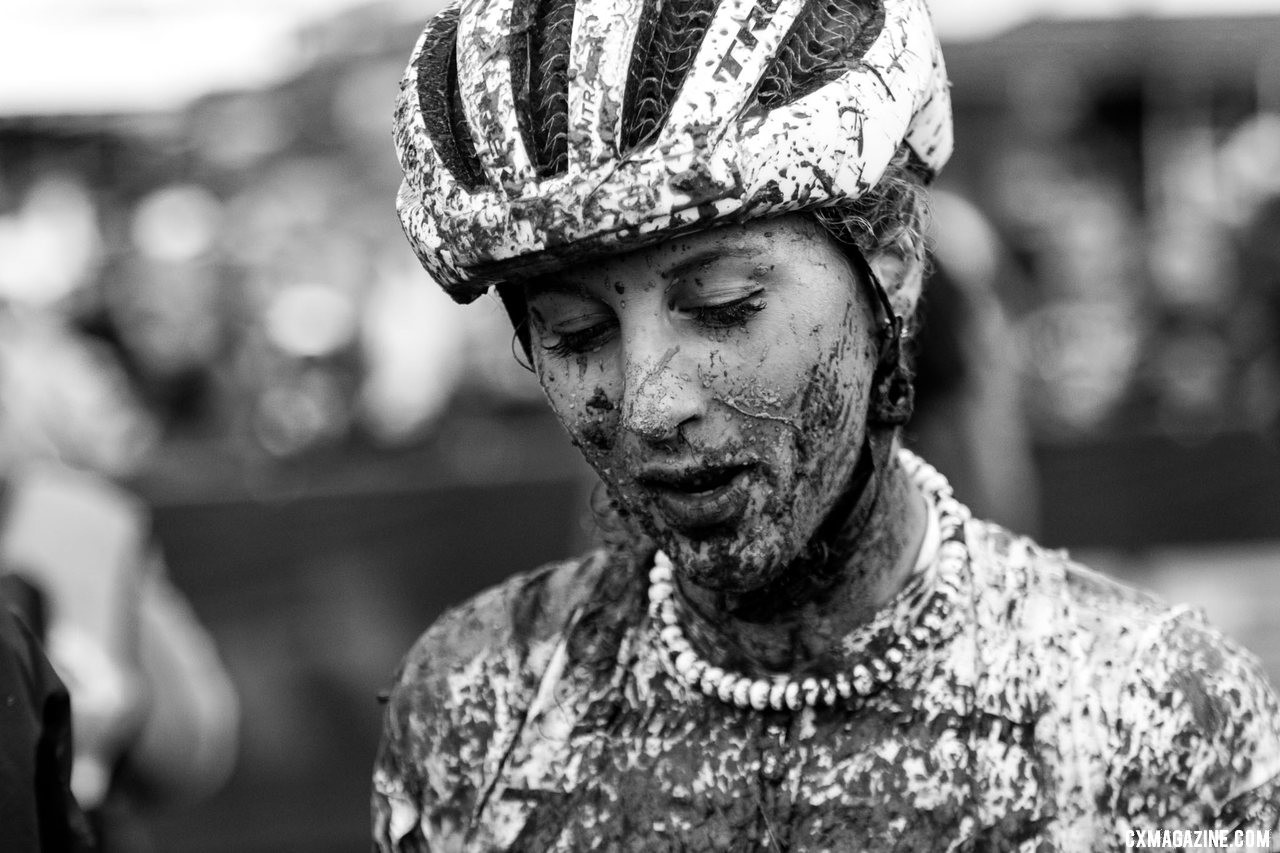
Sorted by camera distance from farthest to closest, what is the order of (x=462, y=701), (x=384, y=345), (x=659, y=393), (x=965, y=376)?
(x=384, y=345)
(x=965, y=376)
(x=462, y=701)
(x=659, y=393)

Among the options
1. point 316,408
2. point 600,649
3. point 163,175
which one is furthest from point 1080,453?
point 163,175

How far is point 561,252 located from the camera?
6.70ft

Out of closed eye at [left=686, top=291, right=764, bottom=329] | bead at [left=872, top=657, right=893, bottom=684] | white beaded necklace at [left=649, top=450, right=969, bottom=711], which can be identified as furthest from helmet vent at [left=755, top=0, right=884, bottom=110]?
bead at [left=872, top=657, right=893, bottom=684]

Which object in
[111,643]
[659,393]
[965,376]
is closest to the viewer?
[659,393]

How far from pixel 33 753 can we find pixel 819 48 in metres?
1.60

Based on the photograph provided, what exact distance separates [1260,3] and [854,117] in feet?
39.4

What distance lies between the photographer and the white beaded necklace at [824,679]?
2.25 metres

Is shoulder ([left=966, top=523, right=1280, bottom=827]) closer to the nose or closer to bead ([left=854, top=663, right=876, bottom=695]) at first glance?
bead ([left=854, top=663, right=876, bottom=695])

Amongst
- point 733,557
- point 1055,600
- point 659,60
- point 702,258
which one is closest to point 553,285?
point 702,258

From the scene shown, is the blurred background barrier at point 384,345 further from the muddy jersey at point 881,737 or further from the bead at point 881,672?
the bead at point 881,672

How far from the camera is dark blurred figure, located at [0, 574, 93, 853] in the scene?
2.46 meters

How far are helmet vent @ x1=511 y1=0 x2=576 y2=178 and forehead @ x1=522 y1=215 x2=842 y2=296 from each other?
0.46 ft

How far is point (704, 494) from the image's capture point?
2113 millimetres

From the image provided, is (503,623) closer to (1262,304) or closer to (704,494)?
(704,494)
